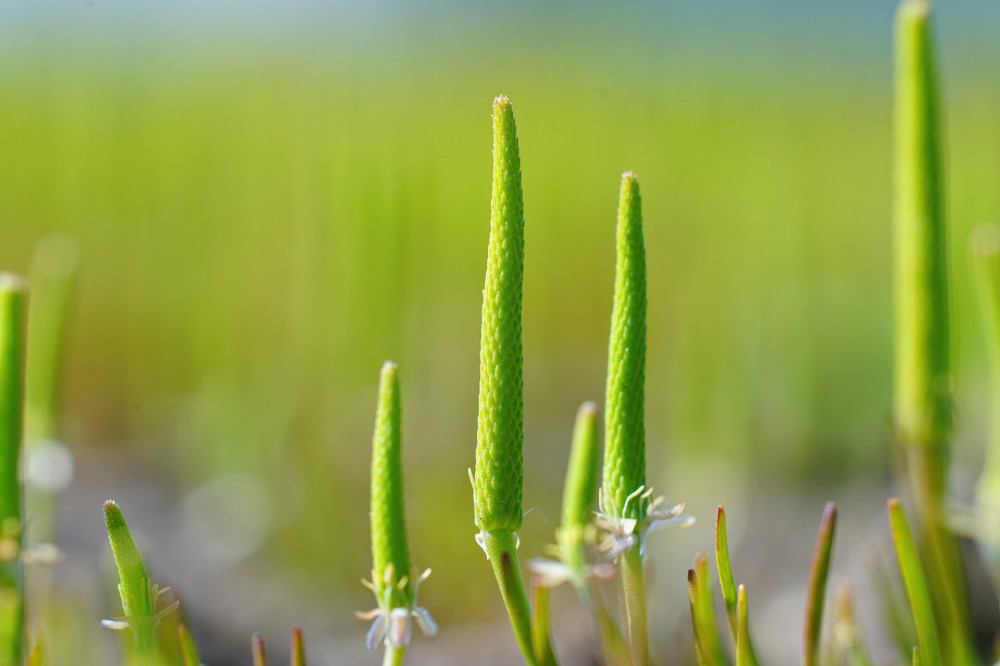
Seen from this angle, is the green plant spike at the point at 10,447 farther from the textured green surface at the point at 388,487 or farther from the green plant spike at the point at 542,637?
the green plant spike at the point at 542,637

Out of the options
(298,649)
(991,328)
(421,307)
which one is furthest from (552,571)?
(421,307)

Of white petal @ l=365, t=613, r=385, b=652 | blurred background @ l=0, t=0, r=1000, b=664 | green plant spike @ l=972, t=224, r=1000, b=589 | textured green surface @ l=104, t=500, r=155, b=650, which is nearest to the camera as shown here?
textured green surface @ l=104, t=500, r=155, b=650

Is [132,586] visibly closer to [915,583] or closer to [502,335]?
[502,335]

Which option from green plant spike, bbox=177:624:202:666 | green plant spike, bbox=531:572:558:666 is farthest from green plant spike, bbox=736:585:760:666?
green plant spike, bbox=177:624:202:666

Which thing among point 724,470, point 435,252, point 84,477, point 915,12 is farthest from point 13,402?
point 435,252

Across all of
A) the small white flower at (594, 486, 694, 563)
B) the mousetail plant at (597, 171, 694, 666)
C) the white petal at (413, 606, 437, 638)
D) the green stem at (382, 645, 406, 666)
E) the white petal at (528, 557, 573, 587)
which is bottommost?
the green stem at (382, 645, 406, 666)

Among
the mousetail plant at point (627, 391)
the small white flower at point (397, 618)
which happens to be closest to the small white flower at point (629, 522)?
the mousetail plant at point (627, 391)

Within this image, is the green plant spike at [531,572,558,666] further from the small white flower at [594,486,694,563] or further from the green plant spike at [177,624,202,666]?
the green plant spike at [177,624,202,666]
